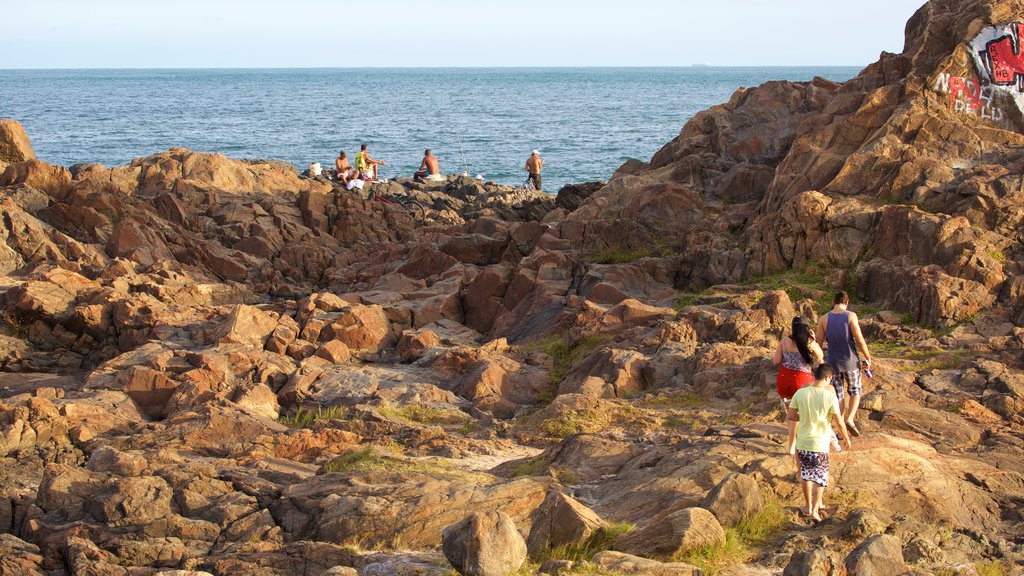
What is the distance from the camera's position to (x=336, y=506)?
883 cm

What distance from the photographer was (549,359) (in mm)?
15633

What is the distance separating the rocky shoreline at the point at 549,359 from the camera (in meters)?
8.46

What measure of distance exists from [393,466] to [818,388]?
441 centimetres

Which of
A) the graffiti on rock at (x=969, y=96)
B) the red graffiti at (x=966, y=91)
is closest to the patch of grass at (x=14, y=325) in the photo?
the graffiti on rock at (x=969, y=96)

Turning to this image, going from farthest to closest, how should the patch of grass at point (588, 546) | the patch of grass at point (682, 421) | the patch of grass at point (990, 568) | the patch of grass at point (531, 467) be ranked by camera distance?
the patch of grass at point (682, 421) → the patch of grass at point (531, 467) → the patch of grass at point (588, 546) → the patch of grass at point (990, 568)

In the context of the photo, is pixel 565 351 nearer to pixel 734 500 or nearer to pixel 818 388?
pixel 818 388

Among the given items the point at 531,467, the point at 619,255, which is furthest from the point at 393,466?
the point at 619,255

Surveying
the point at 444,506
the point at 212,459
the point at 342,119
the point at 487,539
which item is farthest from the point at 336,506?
the point at 342,119

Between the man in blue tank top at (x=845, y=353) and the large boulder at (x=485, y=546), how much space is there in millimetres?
4574

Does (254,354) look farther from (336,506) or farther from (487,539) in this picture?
(487,539)

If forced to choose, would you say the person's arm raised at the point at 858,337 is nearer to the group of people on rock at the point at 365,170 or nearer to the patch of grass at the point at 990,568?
the patch of grass at the point at 990,568

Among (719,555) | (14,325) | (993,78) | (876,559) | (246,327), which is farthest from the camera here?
(993,78)

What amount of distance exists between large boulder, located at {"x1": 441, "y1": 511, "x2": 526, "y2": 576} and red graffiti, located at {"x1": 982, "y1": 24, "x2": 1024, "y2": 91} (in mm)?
14901

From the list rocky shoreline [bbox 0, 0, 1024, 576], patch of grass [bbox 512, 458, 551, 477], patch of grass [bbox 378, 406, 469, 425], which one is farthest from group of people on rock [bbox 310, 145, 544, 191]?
patch of grass [bbox 512, 458, 551, 477]
